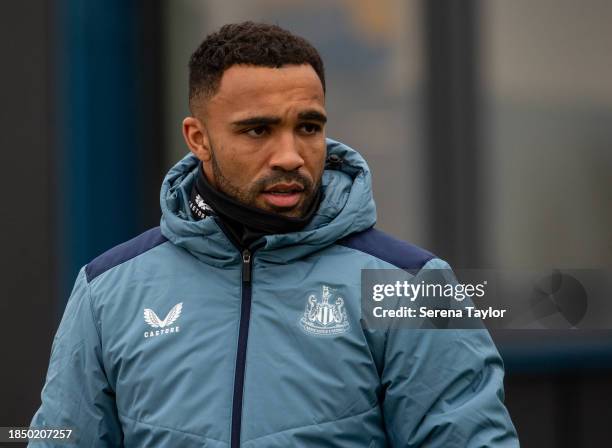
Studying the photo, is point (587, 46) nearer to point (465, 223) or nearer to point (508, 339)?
point (465, 223)

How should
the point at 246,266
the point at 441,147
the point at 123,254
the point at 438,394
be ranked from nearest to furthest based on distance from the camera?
1. the point at 438,394
2. the point at 246,266
3. the point at 123,254
4. the point at 441,147

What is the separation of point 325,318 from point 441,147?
7.89 ft

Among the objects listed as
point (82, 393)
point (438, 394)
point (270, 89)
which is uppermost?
point (270, 89)

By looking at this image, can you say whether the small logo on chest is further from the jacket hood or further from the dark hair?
the dark hair

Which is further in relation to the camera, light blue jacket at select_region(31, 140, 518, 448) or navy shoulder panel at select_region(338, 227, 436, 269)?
navy shoulder panel at select_region(338, 227, 436, 269)

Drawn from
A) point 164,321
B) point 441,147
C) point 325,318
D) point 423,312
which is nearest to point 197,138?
point 164,321

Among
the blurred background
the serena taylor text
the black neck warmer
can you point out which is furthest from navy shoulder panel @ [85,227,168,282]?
the blurred background

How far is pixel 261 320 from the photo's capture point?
8.79 feet

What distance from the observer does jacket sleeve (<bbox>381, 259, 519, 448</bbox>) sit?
8.40 ft

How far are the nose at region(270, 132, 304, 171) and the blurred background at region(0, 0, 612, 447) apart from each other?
87.2 inches

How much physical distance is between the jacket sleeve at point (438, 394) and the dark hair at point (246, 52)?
0.66 m

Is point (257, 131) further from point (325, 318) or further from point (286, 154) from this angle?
point (325, 318)

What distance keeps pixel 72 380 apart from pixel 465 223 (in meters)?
2.42

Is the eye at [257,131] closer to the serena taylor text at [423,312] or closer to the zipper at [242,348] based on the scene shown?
the zipper at [242,348]
